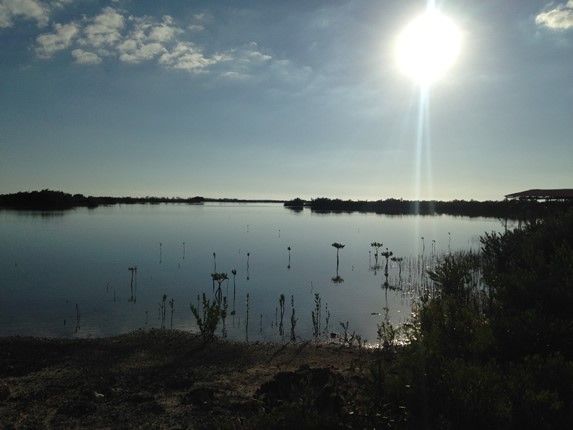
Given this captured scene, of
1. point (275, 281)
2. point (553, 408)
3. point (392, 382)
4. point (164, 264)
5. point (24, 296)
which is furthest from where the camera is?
point (164, 264)

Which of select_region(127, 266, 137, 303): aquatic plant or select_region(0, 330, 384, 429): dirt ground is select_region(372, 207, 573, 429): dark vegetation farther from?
select_region(127, 266, 137, 303): aquatic plant

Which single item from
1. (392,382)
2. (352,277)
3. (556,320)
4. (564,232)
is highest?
(564,232)

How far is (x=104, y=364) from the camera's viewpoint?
948cm

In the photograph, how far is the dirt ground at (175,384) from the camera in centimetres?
636

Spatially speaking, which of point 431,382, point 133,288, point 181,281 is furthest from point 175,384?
point 181,281

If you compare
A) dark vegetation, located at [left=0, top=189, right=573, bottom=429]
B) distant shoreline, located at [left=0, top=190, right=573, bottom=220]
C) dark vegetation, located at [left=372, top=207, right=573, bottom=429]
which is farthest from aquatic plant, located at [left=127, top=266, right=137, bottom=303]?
distant shoreline, located at [left=0, top=190, right=573, bottom=220]

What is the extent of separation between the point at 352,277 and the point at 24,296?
50.4 feet

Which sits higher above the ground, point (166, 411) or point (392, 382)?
point (392, 382)

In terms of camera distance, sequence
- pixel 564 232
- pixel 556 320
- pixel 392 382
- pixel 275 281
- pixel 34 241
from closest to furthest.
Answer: pixel 392 382 < pixel 556 320 < pixel 564 232 < pixel 275 281 < pixel 34 241

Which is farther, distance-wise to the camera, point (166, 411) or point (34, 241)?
point (34, 241)

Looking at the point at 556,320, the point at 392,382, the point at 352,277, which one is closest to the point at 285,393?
the point at 392,382

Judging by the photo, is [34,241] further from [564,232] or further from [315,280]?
[564,232]

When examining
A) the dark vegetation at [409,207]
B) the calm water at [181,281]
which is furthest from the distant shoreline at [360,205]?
→ the calm water at [181,281]

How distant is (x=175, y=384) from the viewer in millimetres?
8141
